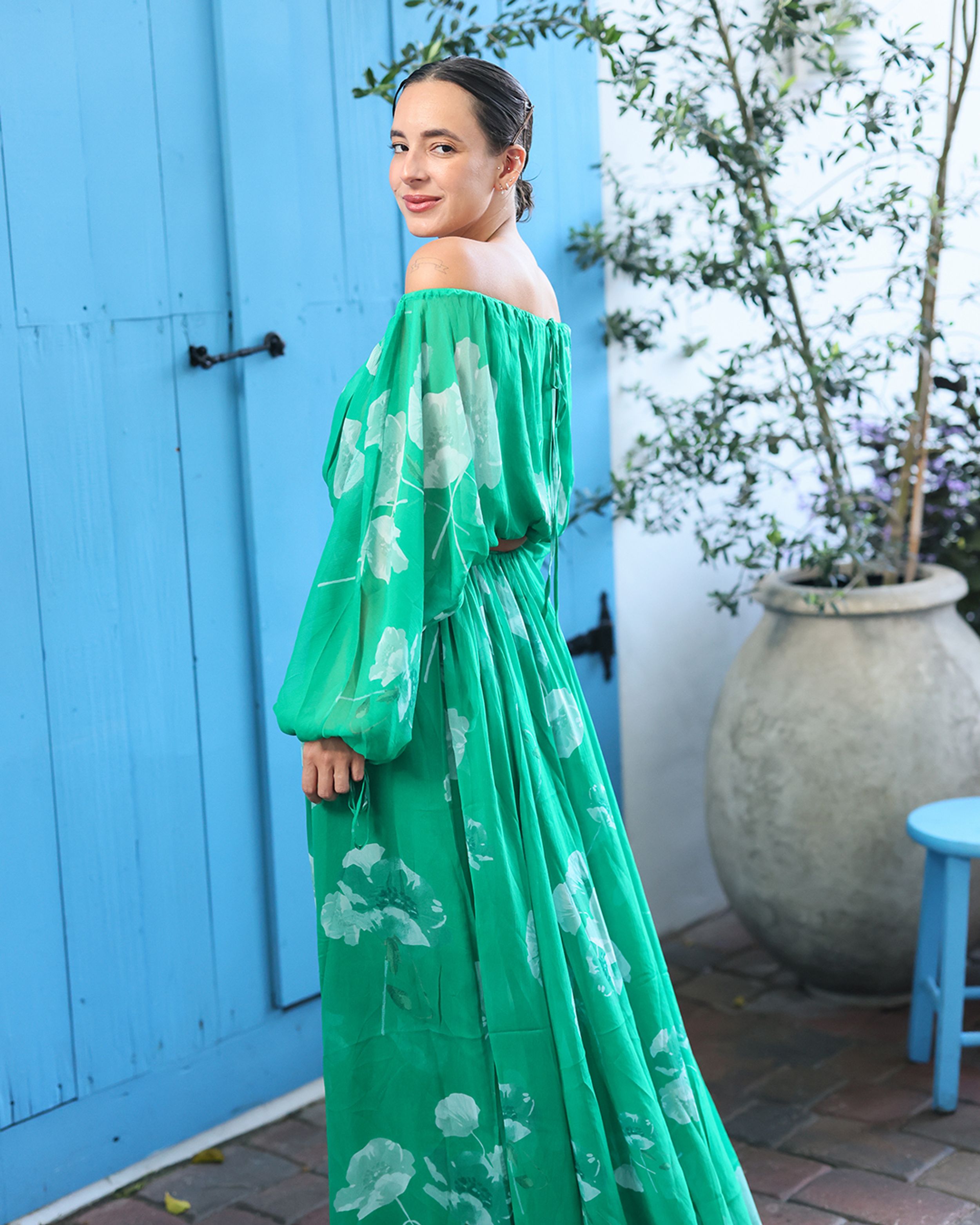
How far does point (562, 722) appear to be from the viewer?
6.20 feet

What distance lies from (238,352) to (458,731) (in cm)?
103

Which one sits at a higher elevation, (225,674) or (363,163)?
(363,163)

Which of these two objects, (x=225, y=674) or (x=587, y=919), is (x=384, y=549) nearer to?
(x=587, y=919)

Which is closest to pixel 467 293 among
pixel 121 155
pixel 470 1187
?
pixel 121 155

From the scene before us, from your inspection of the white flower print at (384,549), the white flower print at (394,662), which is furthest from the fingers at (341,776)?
the white flower print at (384,549)

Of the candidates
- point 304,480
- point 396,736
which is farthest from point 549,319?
point 304,480

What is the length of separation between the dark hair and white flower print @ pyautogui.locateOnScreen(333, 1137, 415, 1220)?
1.30m

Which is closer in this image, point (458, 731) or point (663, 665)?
point (458, 731)

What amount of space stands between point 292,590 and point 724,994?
142 cm

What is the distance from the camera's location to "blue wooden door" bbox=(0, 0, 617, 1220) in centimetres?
226

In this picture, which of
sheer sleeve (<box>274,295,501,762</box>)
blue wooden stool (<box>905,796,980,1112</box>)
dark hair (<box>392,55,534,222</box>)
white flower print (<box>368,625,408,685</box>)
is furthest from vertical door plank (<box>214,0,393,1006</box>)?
blue wooden stool (<box>905,796,980,1112</box>)

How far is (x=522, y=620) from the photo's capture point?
6.15 ft

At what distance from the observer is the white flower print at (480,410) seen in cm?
171

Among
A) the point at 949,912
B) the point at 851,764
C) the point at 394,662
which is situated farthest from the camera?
the point at 851,764
